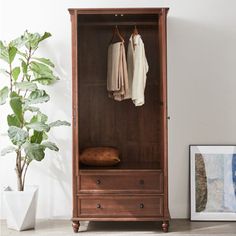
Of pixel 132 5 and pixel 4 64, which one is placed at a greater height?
pixel 132 5

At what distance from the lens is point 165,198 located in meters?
3.85

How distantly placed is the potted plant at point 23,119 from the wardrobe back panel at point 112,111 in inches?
13.7

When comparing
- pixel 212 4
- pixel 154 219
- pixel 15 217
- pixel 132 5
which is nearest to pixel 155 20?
pixel 132 5

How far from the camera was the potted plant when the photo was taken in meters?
3.73

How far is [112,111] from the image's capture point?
168 inches

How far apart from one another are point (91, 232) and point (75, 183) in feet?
1.43

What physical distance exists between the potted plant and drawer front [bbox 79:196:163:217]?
1.59 feet

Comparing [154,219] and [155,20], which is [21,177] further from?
[155,20]

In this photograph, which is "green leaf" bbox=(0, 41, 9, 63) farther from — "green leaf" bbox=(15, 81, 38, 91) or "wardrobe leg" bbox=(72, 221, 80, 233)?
"wardrobe leg" bbox=(72, 221, 80, 233)

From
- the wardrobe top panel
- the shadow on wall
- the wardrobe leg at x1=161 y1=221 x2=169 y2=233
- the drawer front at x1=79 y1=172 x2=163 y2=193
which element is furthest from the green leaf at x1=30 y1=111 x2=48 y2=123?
the wardrobe leg at x1=161 y1=221 x2=169 y2=233

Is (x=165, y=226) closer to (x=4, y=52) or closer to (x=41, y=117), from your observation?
(x=41, y=117)

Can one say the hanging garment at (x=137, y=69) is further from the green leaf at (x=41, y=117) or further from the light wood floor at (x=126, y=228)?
the light wood floor at (x=126, y=228)

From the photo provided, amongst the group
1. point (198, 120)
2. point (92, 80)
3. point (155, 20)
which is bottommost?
point (198, 120)

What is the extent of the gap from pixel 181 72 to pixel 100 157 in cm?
111
